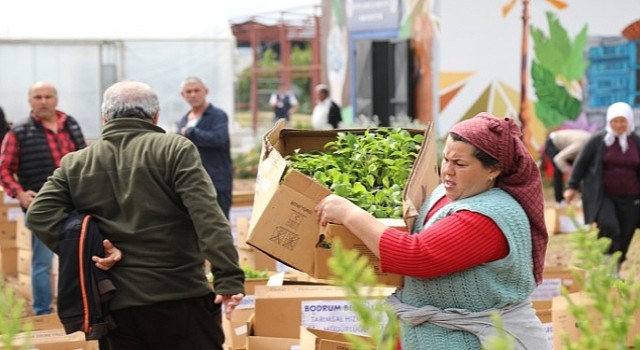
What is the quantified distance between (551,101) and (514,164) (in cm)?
Answer: 1295

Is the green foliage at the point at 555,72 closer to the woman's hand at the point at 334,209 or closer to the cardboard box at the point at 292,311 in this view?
the cardboard box at the point at 292,311

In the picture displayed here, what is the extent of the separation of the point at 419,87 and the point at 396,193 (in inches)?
561

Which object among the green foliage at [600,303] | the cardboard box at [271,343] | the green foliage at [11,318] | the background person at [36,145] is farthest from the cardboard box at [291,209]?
the background person at [36,145]

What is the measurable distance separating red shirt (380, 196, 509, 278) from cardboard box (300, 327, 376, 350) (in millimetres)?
1169

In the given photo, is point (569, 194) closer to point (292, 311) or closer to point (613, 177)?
point (613, 177)

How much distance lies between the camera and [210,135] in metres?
8.42

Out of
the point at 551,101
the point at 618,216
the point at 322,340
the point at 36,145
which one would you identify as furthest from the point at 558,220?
the point at 322,340

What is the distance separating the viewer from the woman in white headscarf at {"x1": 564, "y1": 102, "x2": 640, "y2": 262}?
27.7 feet

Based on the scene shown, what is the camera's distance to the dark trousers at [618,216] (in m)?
8.55

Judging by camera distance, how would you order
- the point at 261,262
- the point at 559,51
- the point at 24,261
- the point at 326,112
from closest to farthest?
1. the point at 261,262
2. the point at 24,261
3. the point at 559,51
4. the point at 326,112

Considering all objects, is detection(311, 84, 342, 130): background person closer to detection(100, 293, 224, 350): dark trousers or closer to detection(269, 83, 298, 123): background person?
detection(269, 83, 298, 123): background person

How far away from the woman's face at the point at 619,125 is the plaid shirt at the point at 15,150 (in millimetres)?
3556

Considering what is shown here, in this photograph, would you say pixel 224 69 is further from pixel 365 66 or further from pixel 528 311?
pixel 528 311

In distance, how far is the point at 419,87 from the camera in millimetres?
17719
